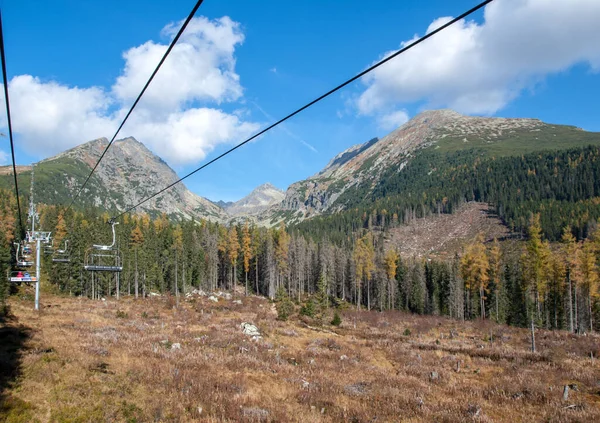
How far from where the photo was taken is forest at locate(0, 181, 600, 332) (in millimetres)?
59531

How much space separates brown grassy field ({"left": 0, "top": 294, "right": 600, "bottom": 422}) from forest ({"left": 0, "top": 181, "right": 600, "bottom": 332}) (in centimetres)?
2345

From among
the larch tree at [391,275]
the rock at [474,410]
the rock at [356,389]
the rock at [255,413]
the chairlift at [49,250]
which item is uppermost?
the chairlift at [49,250]

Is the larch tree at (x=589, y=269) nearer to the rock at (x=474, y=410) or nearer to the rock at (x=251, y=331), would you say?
the rock at (x=251, y=331)

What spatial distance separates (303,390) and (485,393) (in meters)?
8.69

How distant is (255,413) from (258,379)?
590cm

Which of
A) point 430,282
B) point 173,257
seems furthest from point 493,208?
point 173,257

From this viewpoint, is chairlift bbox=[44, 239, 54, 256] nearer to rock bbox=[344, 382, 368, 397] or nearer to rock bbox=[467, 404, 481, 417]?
rock bbox=[344, 382, 368, 397]

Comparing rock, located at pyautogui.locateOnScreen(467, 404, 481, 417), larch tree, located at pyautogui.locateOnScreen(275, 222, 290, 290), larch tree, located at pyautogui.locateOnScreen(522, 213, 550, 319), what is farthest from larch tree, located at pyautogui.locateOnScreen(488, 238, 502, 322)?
rock, located at pyautogui.locateOnScreen(467, 404, 481, 417)

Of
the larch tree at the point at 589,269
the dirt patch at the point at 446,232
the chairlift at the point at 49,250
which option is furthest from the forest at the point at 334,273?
the dirt patch at the point at 446,232

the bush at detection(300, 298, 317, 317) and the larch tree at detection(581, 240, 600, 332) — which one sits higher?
Answer: the larch tree at detection(581, 240, 600, 332)

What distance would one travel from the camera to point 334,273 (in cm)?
9819

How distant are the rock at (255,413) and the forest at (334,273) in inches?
→ 1399

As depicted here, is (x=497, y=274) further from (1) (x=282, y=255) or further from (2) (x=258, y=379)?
(2) (x=258, y=379)

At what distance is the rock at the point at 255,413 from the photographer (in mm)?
11211
